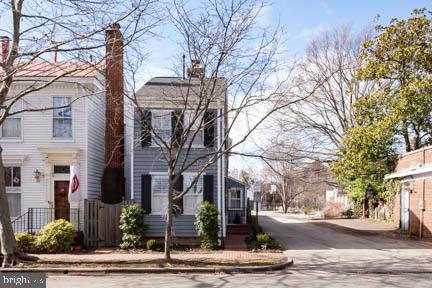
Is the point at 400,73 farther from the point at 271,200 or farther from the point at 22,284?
the point at 271,200

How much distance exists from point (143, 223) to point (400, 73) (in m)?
15.9

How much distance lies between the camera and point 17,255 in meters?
14.4

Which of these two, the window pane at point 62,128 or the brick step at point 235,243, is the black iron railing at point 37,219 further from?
the brick step at point 235,243

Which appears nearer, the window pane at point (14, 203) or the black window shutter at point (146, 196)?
the black window shutter at point (146, 196)

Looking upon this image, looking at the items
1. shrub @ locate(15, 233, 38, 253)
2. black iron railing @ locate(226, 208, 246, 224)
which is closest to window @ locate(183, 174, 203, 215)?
shrub @ locate(15, 233, 38, 253)

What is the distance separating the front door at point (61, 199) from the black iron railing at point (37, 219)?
30 centimetres

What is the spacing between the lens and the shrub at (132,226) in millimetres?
18156

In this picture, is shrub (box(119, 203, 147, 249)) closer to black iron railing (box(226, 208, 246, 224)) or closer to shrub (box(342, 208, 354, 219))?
black iron railing (box(226, 208, 246, 224))

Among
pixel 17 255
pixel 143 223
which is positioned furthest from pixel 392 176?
pixel 17 255

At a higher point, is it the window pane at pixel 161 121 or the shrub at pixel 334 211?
the window pane at pixel 161 121

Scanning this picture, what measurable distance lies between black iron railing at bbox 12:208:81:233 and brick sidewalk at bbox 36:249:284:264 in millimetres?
2141

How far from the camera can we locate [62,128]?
20188mm

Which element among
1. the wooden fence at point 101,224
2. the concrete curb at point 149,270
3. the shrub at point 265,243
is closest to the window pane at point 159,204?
the wooden fence at point 101,224

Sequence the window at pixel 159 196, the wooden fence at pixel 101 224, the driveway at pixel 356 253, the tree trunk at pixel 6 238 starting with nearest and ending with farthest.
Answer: the tree trunk at pixel 6 238 → the driveway at pixel 356 253 → the wooden fence at pixel 101 224 → the window at pixel 159 196
